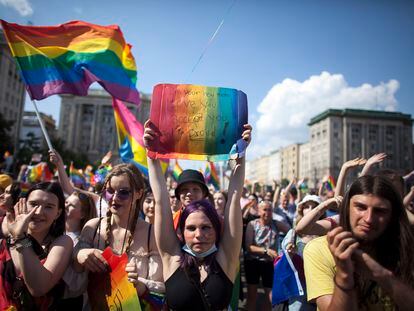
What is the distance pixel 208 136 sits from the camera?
7.89ft

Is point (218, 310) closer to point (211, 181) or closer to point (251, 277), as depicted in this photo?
point (251, 277)

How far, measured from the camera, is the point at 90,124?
8569 cm

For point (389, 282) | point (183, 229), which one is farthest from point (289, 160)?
point (389, 282)

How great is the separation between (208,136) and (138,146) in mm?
4379

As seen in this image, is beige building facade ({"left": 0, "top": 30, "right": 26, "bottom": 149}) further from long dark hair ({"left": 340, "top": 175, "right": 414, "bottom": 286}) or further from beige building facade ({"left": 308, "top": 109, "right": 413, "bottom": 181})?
beige building facade ({"left": 308, "top": 109, "right": 413, "bottom": 181})

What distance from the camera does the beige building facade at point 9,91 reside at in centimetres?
4942

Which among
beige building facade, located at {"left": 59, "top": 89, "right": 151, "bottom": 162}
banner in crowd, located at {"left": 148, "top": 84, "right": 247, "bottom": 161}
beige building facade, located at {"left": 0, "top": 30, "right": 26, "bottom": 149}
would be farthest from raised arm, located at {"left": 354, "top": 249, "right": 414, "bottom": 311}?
beige building facade, located at {"left": 59, "top": 89, "right": 151, "bottom": 162}

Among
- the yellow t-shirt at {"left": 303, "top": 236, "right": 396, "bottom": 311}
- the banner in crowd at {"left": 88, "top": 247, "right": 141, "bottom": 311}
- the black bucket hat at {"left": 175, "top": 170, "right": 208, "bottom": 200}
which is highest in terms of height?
the black bucket hat at {"left": 175, "top": 170, "right": 208, "bottom": 200}

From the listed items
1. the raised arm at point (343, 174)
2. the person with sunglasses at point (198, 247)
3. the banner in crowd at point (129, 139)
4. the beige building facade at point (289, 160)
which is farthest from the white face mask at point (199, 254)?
the beige building facade at point (289, 160)

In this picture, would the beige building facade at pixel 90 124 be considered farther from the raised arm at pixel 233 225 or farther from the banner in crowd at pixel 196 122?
the raised arm at pixel 233 225

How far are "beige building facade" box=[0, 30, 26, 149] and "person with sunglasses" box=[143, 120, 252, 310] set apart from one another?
5328 centimetres

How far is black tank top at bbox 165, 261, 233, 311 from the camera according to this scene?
6.63 ft

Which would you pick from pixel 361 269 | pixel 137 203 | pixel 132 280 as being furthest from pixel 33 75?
pixel 361 269

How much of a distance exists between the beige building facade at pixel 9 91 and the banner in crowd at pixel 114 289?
53145 millimetres
